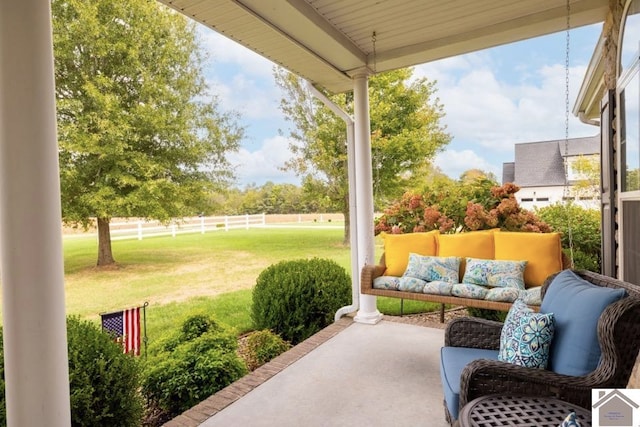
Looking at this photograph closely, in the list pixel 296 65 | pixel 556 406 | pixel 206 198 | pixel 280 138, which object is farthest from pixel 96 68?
pixel 556 406

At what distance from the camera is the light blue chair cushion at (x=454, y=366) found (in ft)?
5.29

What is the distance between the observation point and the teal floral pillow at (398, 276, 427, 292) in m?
3.21

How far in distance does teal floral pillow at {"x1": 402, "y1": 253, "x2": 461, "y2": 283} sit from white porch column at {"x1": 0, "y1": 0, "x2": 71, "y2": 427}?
9.13ft

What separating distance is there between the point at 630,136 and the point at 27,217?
3.30 meters

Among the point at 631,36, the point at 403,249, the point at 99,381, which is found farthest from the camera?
the point at 403,249

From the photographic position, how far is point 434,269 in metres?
3.38

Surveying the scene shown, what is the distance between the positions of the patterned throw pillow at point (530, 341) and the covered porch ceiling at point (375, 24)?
2.28 meters

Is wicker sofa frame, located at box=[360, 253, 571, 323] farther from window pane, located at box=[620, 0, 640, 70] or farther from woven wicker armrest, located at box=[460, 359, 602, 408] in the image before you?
window pane, located at box=[620, 0, 640, 70]

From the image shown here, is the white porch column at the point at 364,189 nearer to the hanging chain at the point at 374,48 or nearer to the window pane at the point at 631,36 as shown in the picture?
the hanging chain at the point at 374,48

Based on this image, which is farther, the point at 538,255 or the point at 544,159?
the point at 544,159

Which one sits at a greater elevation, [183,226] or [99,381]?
[183,226]

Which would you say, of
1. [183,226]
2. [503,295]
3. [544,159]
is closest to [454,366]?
[503,295]

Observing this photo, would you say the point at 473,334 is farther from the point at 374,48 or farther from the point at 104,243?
the point at 104,243

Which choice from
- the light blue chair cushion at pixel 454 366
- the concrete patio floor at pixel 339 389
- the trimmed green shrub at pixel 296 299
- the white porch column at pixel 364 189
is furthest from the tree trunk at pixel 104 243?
the light blue chair cushion at pixel 454 366
